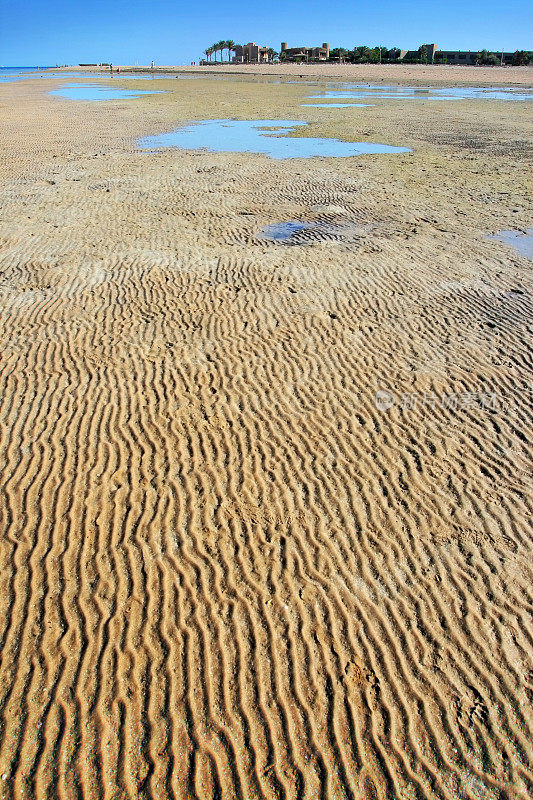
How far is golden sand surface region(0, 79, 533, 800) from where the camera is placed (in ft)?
14.8

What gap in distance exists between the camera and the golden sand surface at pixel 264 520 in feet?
14.8

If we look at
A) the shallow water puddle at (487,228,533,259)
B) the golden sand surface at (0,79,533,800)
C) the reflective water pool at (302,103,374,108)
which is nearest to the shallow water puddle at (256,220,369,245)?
the golden sand surface at (0,79,533,800)

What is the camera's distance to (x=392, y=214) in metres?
18.1

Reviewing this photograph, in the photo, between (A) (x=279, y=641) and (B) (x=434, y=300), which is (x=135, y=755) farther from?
(B) (x=434, y=300)

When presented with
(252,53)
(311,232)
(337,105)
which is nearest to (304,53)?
(252,53)

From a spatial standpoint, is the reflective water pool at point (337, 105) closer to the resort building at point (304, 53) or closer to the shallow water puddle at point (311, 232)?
the shallow water puddle at point (311, 232)

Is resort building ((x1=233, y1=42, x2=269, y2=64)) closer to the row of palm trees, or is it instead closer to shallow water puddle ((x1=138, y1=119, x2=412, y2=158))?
the row of palm trees

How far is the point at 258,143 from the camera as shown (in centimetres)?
2983

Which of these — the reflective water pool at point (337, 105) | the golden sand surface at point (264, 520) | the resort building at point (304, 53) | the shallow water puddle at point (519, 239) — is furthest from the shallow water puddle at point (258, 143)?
the resort building at point (304, 53)

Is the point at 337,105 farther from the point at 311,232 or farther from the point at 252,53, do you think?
the point at 252,53

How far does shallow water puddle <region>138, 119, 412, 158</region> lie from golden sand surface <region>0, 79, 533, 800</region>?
1503cm

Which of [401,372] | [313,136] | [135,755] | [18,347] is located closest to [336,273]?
[401,372]

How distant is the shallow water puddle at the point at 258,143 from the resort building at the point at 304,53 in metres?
144

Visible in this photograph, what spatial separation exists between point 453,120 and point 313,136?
13996 millimetres
